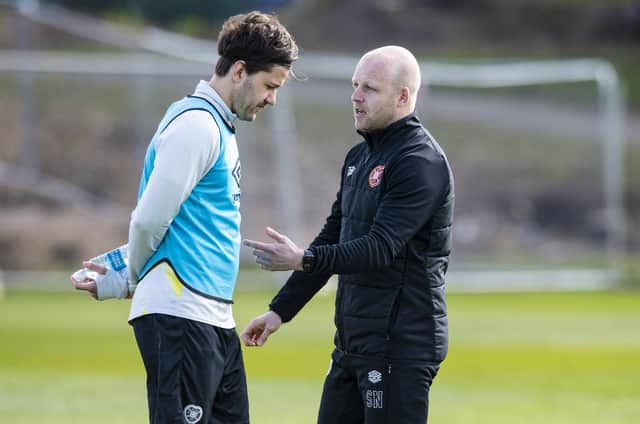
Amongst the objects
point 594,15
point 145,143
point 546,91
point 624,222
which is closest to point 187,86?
point 145,143

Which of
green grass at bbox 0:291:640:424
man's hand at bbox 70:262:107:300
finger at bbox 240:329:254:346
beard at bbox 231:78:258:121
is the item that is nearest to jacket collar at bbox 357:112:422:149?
beard at bbox 231:78:258:121

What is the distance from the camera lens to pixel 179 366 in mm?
5785

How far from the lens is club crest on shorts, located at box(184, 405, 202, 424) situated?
580 cm

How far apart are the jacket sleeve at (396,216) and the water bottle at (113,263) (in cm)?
85

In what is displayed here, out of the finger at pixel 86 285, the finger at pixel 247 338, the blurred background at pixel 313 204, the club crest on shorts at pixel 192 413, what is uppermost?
the blurred background at pixel 313 204

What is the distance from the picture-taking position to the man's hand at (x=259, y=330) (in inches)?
260

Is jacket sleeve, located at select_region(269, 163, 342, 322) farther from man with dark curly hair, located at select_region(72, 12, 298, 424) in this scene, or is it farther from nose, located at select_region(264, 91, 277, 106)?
nose, located at select_region(264, 91, 277, 106)

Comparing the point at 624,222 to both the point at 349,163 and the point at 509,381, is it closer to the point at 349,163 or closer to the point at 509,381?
the point at 509,381

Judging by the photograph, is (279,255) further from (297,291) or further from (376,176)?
(297,291)

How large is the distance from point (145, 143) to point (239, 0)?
18567 mm

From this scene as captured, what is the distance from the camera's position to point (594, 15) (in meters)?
54.6

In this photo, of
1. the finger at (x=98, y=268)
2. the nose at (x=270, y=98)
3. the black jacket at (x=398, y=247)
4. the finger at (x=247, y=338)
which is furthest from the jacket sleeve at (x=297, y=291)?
the finger at (x=98, y=268)

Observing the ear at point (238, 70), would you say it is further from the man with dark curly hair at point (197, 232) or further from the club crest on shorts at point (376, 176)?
the club crest on shorts at point (376, 176)

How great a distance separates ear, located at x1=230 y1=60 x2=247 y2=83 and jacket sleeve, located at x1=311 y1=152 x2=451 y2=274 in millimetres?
776
